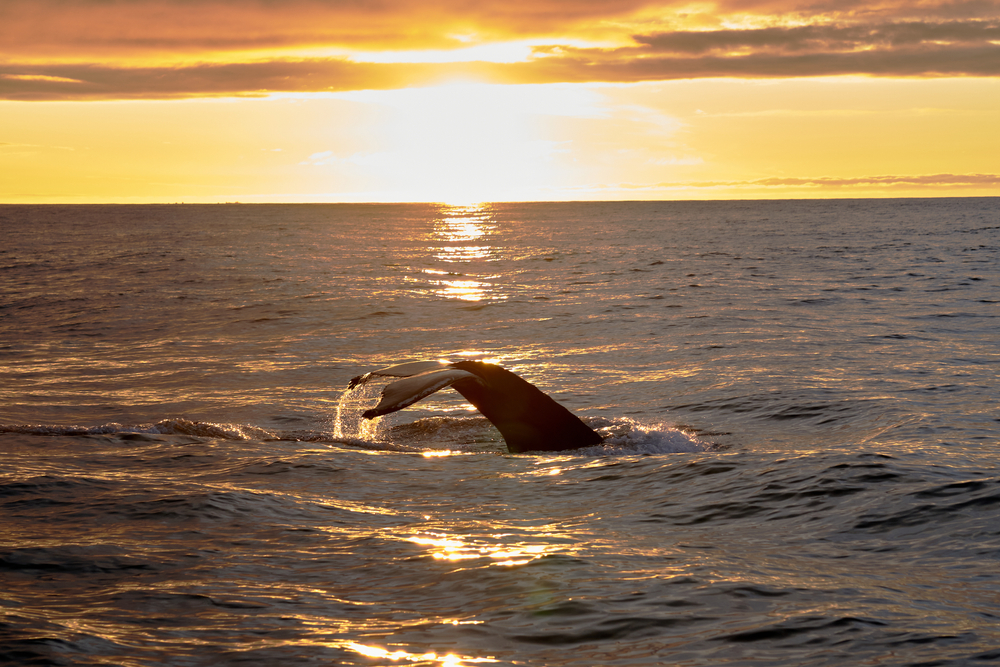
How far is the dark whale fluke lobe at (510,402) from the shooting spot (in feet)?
31.2

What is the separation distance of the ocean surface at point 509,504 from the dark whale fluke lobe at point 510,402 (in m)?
0.39

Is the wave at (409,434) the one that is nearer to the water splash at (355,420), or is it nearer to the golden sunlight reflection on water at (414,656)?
the water splash at (355,420)

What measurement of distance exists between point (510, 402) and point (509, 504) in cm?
235

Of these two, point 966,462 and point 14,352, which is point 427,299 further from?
point 966,462

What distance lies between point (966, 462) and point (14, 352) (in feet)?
72.2

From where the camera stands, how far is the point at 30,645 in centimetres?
561

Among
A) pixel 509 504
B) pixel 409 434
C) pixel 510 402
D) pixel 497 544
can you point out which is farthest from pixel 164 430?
pixel 497 544

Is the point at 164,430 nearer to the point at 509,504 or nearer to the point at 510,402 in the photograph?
the point at 510,402

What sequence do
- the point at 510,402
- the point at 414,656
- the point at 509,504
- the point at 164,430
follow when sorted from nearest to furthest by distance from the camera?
the point at 414,656 < the point at 509,504 < the point at 510,402 < the point at 164,430

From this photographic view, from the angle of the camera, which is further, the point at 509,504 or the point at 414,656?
the point at 509,504

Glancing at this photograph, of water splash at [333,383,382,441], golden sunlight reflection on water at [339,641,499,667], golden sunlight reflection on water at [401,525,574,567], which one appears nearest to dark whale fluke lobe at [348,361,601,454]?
golden sunlight reflection on water at [401,525,574,567]

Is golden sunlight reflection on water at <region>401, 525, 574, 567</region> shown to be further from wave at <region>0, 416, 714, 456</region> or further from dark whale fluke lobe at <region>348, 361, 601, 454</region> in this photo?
wave at <region>0, 416, 714, 456</region>

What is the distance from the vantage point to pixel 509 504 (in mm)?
9383

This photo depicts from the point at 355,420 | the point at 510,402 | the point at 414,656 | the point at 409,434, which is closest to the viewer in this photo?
the point at 414,656
